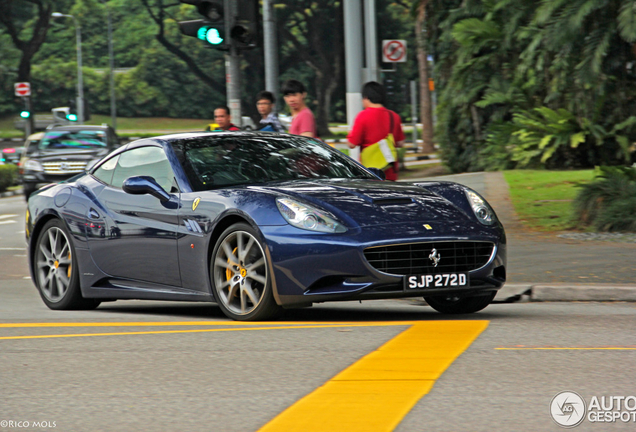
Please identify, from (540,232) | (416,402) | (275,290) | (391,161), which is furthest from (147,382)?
(540,232)

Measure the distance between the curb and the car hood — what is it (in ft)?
5.33

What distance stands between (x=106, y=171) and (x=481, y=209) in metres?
3.04

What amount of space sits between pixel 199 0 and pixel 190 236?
4.82 m

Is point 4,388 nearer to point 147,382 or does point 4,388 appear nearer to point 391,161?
point 147,382

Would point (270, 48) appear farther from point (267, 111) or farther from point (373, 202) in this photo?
point (373, 202)

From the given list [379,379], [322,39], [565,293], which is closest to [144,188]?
[379,379]

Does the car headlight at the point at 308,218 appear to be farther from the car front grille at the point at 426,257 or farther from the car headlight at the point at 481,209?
the car headlight at the point at 481,209

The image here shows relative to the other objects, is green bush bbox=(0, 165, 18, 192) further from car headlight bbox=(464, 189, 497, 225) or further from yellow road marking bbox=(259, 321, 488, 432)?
yellow road marking bbox=(259, 321, 488, 432)

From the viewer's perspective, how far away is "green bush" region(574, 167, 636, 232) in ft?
40.1

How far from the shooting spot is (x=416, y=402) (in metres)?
4.47

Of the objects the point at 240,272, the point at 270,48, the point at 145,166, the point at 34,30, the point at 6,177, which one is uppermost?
the point at 34,30

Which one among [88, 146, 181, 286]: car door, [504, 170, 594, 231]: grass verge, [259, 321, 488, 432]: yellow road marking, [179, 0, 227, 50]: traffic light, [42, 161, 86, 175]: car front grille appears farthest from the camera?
[42, 161, 86, 175]: car front grille

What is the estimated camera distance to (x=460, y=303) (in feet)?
25.2

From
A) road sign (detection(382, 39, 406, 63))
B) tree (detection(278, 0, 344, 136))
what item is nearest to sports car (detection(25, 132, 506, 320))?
road sign (detection(382, 39, 406, 63))
